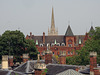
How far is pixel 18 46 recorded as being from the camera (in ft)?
181

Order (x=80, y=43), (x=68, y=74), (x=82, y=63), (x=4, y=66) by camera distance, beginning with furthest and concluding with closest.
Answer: (x=80, y=43) < (x=82, y=63) < (x=4, y=66) < (x=68, y=74)

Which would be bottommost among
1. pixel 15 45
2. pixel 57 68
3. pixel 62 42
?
pixel 57 68

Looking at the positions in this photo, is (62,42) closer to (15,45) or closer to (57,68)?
(15,45)

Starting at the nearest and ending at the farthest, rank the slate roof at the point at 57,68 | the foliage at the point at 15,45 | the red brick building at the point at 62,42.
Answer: the slate roof at the point at 57,68, the foliage at the point at 15,45, the red brick building at the point at 62,42

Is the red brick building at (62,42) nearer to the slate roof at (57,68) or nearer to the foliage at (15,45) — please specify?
the foliage at (15,45)

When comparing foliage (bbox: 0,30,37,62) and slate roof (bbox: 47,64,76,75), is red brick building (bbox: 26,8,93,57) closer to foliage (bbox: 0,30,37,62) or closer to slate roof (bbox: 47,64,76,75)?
foliage (bbox: 0,30,37,62)

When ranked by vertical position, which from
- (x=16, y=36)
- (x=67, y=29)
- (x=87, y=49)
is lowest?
(x=87, y=49)

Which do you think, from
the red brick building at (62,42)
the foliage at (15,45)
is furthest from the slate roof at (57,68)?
the red brick building at (62,42)

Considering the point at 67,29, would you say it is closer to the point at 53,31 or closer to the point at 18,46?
the point at 18,46

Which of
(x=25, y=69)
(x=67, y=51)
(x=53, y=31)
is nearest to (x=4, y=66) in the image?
(x=25, y=69)

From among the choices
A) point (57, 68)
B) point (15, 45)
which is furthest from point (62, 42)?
point (57, 68)

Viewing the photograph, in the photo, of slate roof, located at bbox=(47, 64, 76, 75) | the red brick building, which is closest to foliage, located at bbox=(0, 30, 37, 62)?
slate roof, located at bbox=(47, 64, 76, 75)

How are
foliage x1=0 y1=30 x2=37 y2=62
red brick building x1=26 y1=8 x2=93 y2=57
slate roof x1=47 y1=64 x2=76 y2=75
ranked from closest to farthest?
slate roof x1=47 y1=64 x2=76 y2=75 < foliage x1=0 y1=30 x2=37 y2=62 < red brick building x1=26 y1=8 x2=93 y2=57

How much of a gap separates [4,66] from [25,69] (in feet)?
8.85
